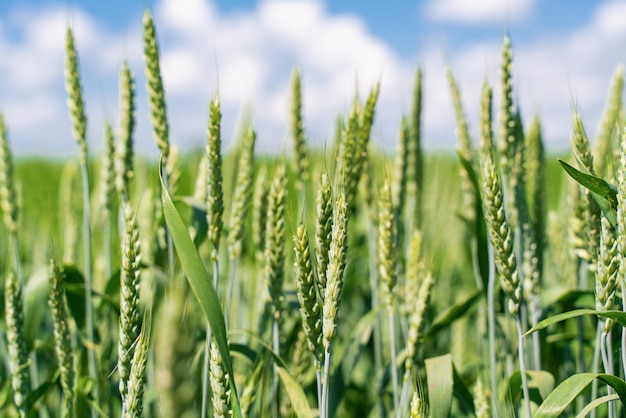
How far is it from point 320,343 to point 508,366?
0.96 meters

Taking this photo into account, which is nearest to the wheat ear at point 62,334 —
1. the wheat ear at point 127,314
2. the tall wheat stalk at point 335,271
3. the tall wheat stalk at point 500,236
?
the wheat ear at point 127,314

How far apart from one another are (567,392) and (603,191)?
1.36 ft

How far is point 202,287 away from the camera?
1081 mm

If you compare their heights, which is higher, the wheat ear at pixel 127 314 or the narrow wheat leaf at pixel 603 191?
the narrow wheat leaf at pixel 603 191

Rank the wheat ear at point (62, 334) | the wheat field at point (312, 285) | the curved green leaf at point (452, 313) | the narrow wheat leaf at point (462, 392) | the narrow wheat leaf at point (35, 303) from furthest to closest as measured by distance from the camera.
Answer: the narrow wheat leaf at point (35, 303) < the curved green leaf at point (452, 313) < the narrow wheat leaf at point (462, 392) < the wheat ear at point (62, 334) < the wheat field at point (312, 285)

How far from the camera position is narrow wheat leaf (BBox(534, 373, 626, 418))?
3.98 feet

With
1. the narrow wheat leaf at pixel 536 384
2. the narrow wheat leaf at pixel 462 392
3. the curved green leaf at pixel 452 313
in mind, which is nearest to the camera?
the narrow wheat leaf at pixel 536 384

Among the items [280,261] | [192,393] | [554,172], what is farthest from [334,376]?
[554,172]

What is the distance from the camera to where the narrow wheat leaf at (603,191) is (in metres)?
1.25

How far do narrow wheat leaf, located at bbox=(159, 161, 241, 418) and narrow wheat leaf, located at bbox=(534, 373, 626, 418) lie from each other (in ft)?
2.03

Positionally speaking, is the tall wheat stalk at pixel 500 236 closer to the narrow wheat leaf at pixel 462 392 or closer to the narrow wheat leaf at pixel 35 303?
the narrow wheat leaf at pixel 462 392

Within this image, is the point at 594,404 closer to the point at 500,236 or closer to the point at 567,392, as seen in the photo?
the point at 567,392

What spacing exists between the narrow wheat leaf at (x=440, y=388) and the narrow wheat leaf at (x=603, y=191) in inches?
20.0

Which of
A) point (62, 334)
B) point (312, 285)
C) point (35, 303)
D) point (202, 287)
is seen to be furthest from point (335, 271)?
point (35, 303)
